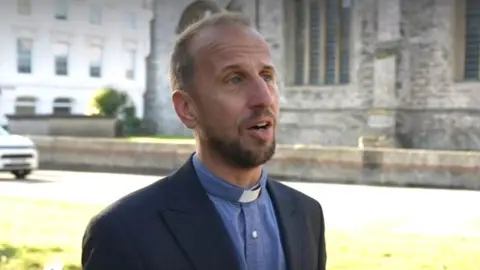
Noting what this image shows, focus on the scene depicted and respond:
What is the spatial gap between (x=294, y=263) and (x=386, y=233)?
817cm

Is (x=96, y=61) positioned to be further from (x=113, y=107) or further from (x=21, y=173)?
(x=21, y=173)

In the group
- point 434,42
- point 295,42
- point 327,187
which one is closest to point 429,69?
point 434,42

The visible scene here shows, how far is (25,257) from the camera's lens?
7.70 m

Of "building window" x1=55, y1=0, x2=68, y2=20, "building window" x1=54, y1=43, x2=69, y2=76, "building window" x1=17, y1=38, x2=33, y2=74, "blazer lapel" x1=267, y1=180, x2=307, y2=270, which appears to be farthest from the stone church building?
"blazer lapel" x1=267, y1=180, x2=307, y2=270

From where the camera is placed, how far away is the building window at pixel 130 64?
50.0 meters

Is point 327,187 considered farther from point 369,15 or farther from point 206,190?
point 206,190

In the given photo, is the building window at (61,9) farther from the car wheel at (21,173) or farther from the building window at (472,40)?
the building window at (472,40)

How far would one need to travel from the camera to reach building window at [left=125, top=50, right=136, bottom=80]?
4997 centimetres

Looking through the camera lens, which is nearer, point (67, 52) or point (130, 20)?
point (67, 52)

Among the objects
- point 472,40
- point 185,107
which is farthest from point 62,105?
point 185,107

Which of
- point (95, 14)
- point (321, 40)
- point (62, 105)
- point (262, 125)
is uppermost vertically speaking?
point (95, 14)

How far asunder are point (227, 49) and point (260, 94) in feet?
0.56

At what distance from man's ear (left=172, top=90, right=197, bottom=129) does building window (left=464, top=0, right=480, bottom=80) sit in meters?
24.5

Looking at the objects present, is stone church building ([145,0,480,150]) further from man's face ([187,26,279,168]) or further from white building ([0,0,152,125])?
man's face ([187,26,279,168])
